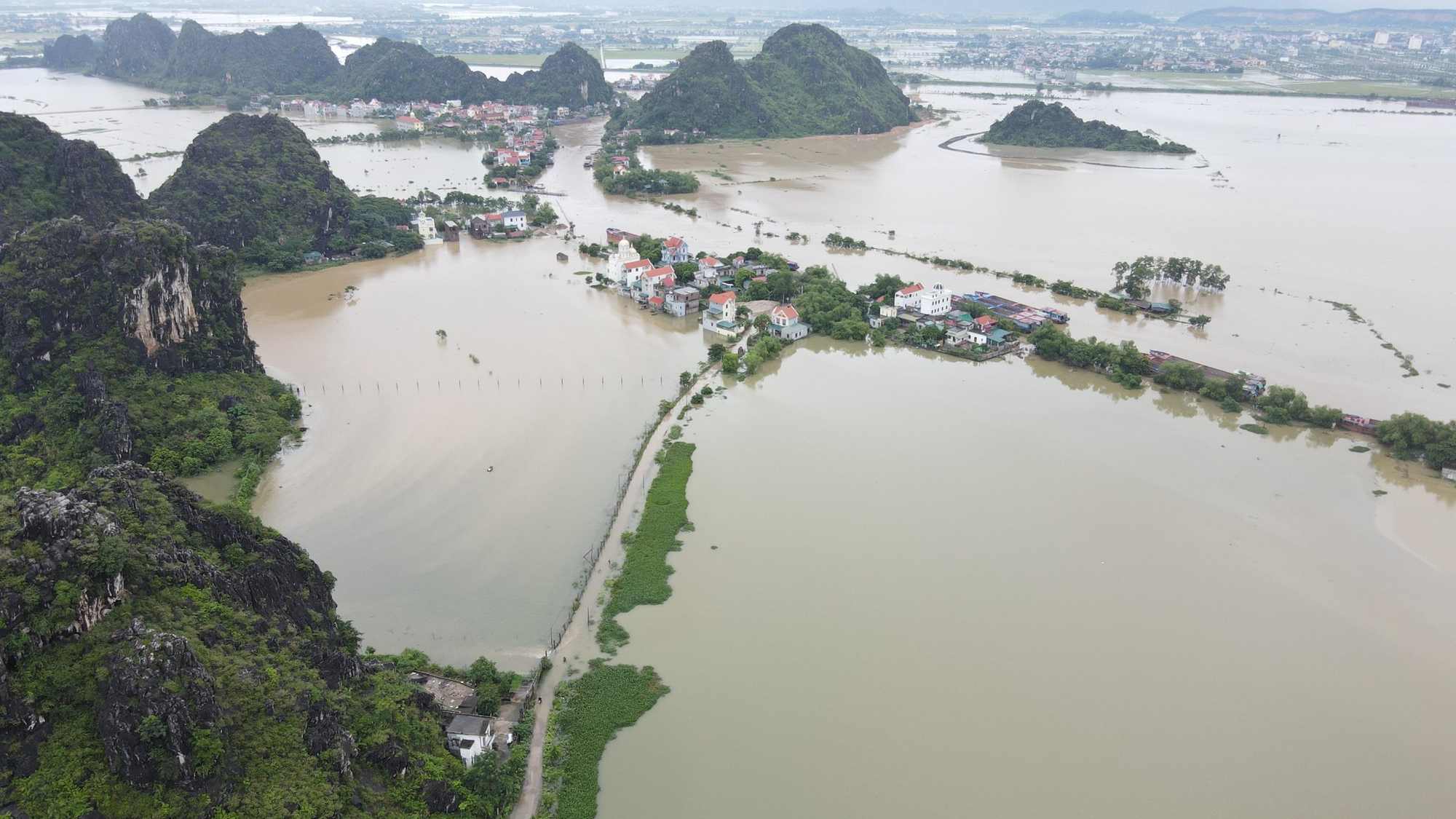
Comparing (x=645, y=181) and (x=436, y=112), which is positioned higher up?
(x=436, y=112)

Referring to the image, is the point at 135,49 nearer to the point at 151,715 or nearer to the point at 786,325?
the point at 786,325

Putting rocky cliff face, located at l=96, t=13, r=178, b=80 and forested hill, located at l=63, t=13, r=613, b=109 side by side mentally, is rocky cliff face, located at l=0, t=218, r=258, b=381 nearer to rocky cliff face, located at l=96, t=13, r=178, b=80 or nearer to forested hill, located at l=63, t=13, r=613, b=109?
forested hill, located at l=63, t=13, r=613, b=109

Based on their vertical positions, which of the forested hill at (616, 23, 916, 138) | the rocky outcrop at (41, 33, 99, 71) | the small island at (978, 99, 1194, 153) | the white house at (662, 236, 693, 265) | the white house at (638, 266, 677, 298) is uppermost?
the rocky outcrop at (41, 33, 99, 71)

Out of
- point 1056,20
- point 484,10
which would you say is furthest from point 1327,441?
point 484,10

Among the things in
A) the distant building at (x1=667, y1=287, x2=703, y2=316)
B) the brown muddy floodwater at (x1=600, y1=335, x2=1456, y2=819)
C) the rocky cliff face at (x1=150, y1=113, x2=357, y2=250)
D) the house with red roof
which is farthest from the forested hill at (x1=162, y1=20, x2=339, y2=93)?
the brown muddy floodwater at (x1=600, y1=335, x2=1456, y2=819)

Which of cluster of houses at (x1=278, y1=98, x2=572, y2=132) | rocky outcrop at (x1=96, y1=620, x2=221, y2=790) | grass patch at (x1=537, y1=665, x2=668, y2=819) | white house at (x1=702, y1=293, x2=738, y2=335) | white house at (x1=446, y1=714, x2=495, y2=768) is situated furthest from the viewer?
cluster of houses at (x1=278, y1=98, x2=572, y2=132)

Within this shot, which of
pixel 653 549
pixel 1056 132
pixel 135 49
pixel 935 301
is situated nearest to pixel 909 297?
pixel 935 301

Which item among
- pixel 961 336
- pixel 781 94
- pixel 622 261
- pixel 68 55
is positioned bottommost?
pixel 961 336

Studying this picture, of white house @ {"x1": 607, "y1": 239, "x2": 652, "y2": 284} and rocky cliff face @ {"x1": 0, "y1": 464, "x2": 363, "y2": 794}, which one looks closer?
rocky cliff face @ {"x1": 0, "y1": 464, "x2": 363, "y2": 794}
